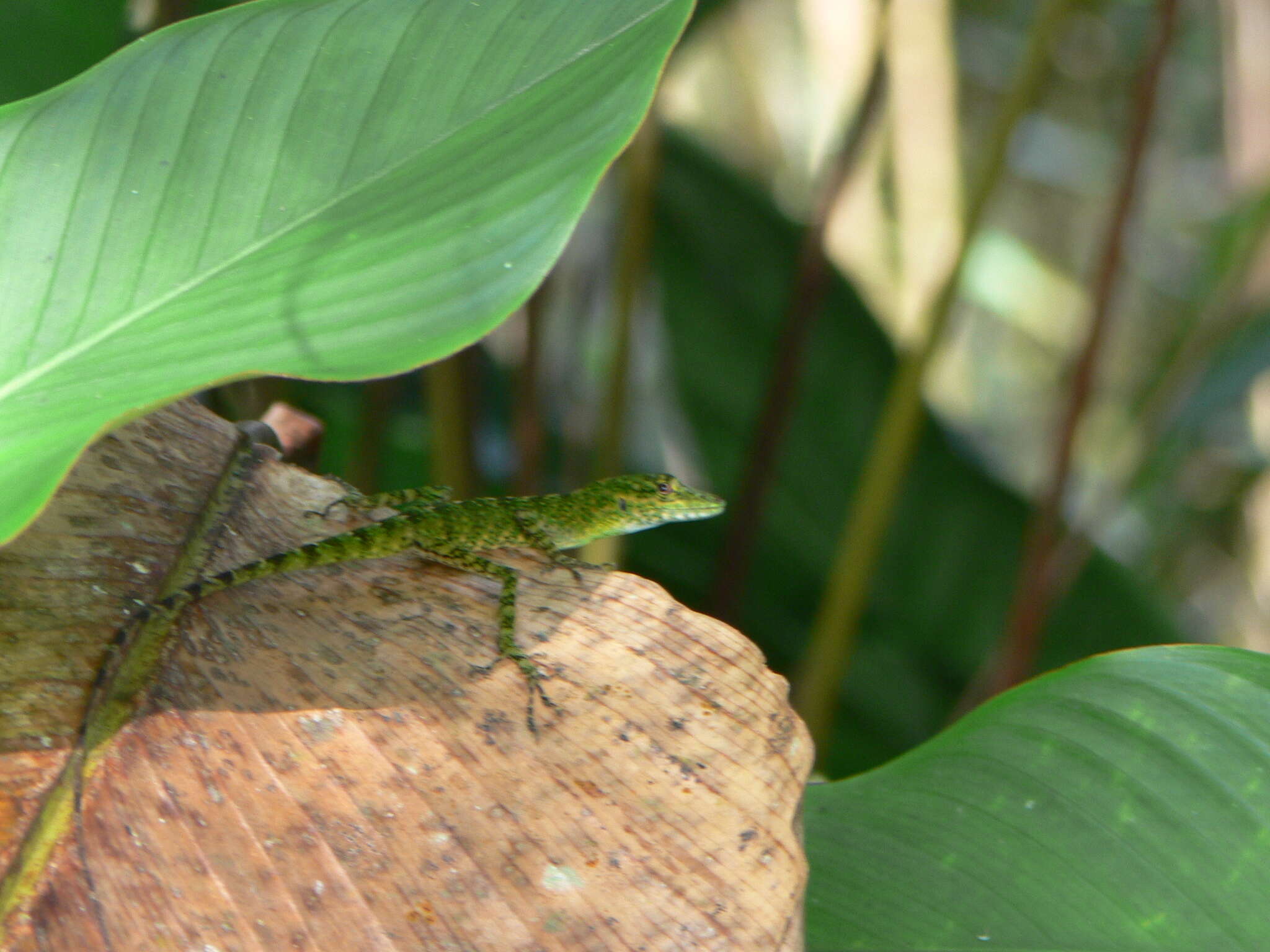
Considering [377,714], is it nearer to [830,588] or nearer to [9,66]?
[9,66]

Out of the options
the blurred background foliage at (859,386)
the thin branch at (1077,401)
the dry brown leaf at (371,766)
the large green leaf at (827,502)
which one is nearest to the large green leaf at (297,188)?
the dry brown leaf at (371,766)

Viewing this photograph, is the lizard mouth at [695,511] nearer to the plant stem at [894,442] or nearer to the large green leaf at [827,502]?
the plant stem at [894,442]

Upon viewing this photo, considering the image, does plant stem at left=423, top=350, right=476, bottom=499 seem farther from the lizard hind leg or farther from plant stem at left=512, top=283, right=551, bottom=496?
the lizard hind leg

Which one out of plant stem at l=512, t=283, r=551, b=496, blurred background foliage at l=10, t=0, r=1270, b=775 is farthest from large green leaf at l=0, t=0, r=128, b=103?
plant stem at l=512, t=283, r=551, b=496

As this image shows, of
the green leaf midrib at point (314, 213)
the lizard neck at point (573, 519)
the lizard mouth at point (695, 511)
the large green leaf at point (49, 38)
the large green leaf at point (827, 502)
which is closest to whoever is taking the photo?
the green leaf midrib at point (314, 213)

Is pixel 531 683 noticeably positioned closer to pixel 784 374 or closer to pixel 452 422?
pixel 452 422
